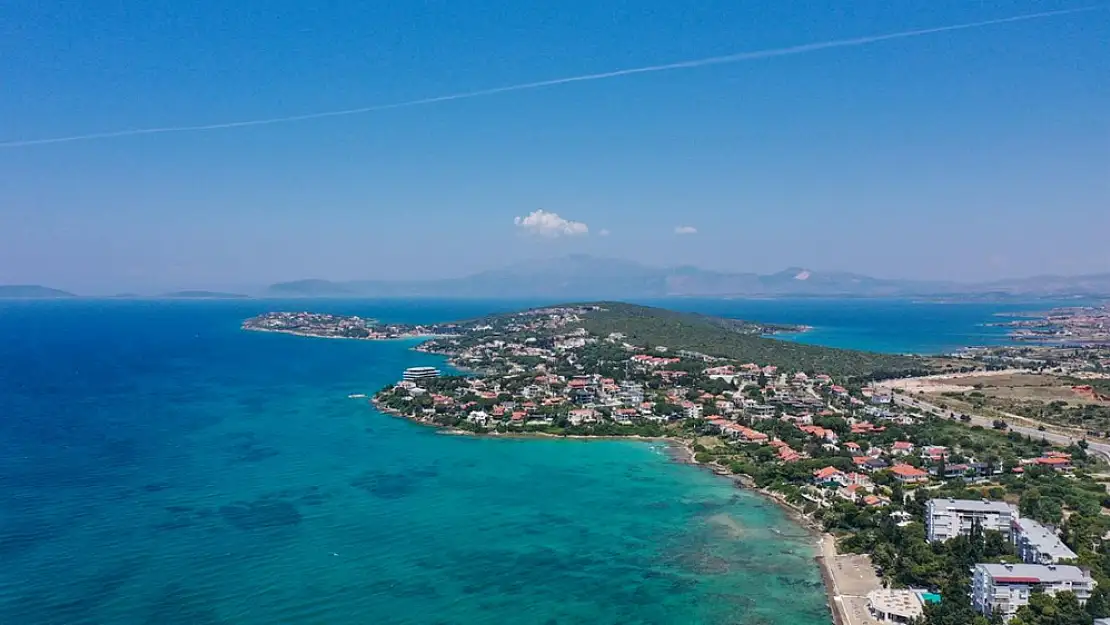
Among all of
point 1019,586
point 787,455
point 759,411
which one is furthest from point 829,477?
point 759,411

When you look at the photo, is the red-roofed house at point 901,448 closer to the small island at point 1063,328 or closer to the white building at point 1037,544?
the white building at point 1037,544

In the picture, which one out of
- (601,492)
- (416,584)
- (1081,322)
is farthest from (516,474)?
(1081,322)

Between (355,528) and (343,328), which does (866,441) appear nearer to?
(355,528)

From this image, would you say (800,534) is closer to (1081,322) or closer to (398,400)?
(398,400)

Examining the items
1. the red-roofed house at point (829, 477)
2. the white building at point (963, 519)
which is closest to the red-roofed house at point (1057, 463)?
the red-roofed house at point (829, 477)

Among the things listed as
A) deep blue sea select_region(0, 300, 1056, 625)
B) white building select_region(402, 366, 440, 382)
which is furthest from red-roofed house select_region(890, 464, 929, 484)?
white building select_region(402, 366, 440, 382)

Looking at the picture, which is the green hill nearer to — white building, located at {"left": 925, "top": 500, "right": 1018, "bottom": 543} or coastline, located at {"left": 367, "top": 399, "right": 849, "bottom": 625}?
coastline, located at {"left": 367, "top": 399, "right": 849, "bottom": 625}
